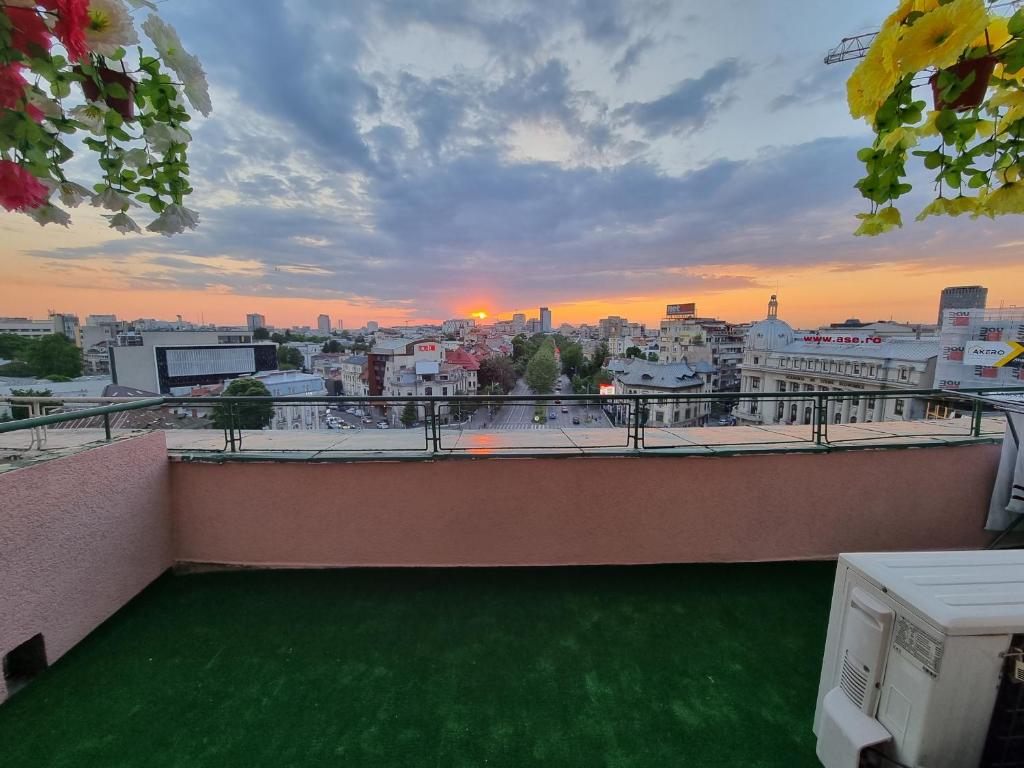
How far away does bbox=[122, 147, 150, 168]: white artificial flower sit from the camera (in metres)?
0.97

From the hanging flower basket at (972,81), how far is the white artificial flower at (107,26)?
5.77 ft

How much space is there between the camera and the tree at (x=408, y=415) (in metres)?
2.98

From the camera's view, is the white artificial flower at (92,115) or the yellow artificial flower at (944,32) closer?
the yellow artificial flower at (944,32)

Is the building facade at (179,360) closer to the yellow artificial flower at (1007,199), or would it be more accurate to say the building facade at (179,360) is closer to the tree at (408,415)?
the tree at (408,415)

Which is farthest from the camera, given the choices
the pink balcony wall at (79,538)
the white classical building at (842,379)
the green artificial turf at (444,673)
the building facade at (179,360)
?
the building facade at (179,360)

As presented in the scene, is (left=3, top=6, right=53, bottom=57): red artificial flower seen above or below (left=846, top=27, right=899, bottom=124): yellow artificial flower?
below

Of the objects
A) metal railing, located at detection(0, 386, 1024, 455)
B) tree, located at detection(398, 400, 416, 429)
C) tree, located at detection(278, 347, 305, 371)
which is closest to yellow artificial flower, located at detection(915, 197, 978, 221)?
metal railing, located at detection(0, 386, 1024, 455)

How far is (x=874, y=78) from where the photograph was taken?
3.03ft

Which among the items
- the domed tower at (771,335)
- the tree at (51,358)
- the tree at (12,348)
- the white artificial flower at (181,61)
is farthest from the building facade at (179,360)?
the domed tower at (771,335)

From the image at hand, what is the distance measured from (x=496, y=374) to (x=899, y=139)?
106 feet

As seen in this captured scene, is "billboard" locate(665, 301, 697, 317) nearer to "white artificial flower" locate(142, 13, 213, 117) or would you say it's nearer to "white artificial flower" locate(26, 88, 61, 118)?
"white artificial flower" locate(142, 13, 213, 117)

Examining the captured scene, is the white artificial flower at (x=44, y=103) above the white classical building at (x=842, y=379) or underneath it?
above

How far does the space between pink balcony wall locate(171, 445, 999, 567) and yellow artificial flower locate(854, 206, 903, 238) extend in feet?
6.63

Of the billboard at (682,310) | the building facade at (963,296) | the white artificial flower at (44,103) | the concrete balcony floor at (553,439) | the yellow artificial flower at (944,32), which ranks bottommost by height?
the concrete balcony floor at (553,439)
